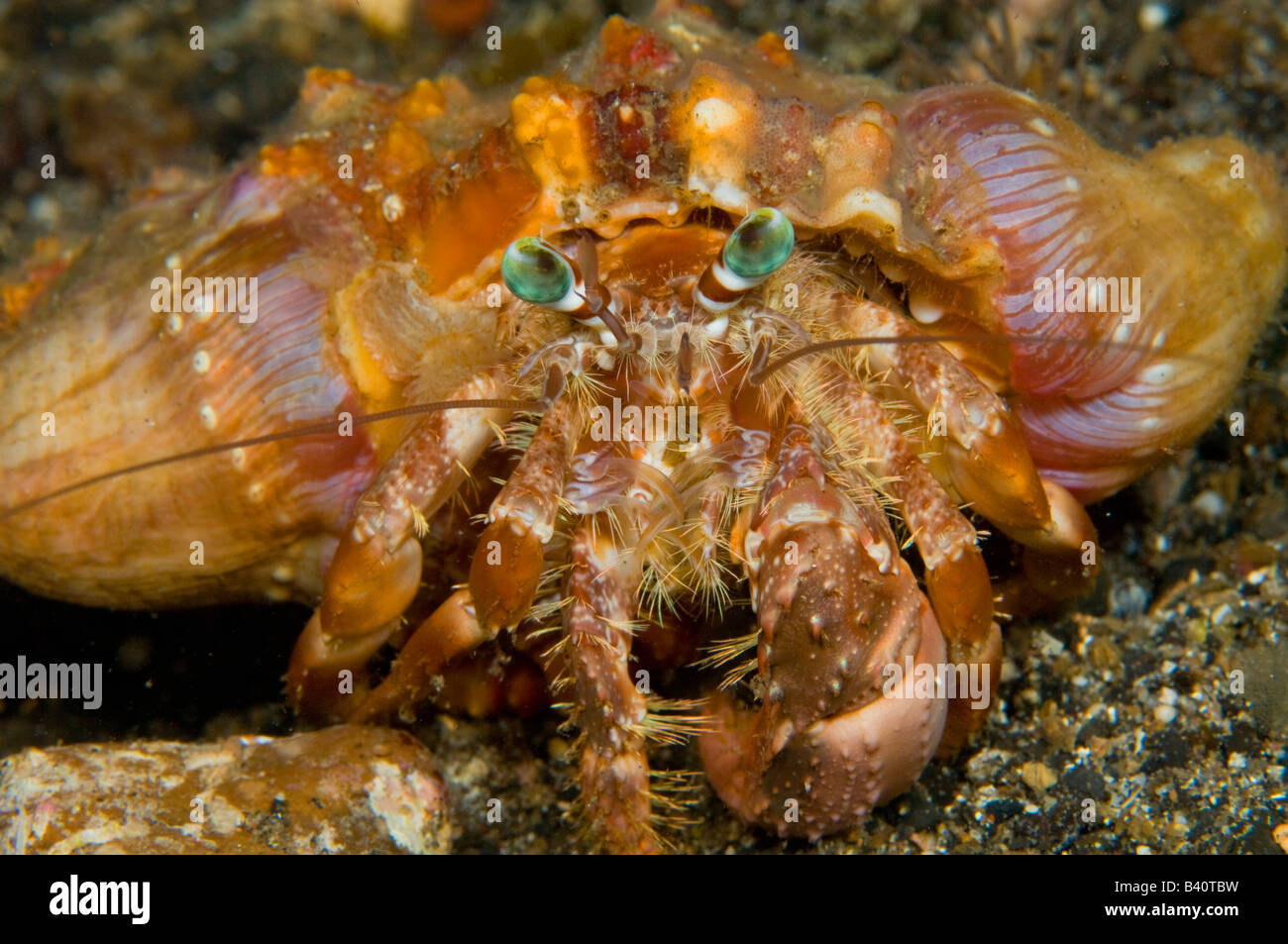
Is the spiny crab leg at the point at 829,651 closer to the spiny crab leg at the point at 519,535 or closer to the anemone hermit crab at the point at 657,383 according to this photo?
the anemone hermit crab at the point at 657,383

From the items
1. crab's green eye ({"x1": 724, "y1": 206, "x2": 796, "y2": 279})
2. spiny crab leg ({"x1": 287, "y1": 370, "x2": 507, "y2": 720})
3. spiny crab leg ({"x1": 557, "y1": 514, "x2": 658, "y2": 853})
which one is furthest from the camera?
spiny crab leg ({"x1": 287, "y1": 370, "x2": 507, "y2": 720})

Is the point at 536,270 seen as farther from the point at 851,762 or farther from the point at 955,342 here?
the point at 851,762

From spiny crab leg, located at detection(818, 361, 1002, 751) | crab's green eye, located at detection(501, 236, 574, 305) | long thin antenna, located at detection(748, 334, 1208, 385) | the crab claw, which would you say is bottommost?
the crab claw

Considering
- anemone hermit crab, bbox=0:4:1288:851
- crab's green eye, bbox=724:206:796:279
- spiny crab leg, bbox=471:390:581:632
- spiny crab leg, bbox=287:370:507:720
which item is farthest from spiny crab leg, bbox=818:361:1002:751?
spiny crab leg, bbox=287:370:507:720

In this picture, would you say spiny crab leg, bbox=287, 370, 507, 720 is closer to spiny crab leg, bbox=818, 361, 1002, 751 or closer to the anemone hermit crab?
the anemone hermit crab

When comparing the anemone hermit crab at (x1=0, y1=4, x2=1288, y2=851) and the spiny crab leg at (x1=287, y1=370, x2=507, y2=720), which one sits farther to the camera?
the spiny crab leg at (x1=287, y1=370, x2=507, y2=720)
